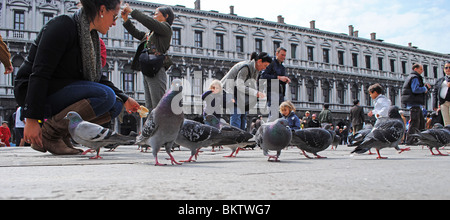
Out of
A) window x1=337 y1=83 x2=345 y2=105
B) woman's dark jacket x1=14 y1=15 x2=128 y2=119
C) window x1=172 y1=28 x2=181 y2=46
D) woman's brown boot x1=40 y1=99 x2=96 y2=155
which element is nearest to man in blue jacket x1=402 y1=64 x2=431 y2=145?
woman's brown boot x1=40 y1=99 x2=96 y2=155

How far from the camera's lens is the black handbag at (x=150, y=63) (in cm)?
463

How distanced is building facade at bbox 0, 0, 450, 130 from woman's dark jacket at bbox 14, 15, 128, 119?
15691 mm

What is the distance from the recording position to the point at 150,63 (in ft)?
15.2

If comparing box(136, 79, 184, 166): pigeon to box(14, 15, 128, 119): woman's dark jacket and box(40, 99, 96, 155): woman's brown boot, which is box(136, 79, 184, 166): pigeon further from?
box(40, 99, 96, 155): woman's brown boot

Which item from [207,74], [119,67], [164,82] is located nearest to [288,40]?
[207,74]

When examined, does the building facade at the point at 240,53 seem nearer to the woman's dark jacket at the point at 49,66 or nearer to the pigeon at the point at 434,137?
the woman's dark jacket at the point at 49,66

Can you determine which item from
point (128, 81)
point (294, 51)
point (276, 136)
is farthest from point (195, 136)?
point (294, 51)

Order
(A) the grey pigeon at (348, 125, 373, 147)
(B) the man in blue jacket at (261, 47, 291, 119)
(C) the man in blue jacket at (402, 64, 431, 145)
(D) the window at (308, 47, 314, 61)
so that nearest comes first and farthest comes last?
1. (A) the grey pigeon at (348, 125, 373, 147)
2. (B) the man in blue jacket at (261, 47, 291, 119)
3. (C) the man in blue jacket at (402, 64, 431, 145)
4. (D) the window at (308, 47, 314, 61)

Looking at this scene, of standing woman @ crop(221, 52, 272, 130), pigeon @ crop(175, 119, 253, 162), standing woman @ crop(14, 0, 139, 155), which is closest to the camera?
standing woman @ crop(14, 0, 139, 155)

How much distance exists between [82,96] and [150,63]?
1.35 metres

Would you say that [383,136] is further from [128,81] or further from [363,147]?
[128,81]

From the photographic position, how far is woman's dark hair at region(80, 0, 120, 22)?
10.6 feet

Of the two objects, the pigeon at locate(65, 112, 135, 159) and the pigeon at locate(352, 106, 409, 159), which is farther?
the pigeon at locate(352, 106, 409, 159)
